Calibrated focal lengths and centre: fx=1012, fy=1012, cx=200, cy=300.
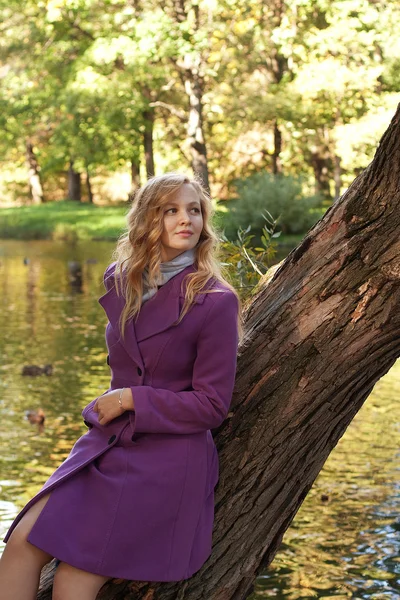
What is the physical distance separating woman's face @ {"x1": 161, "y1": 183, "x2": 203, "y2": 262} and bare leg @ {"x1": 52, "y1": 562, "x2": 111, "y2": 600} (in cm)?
95

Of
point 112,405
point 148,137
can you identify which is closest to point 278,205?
point 148,137

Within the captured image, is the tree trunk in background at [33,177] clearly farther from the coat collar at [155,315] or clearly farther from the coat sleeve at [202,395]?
the coat sleeve at [202,395]

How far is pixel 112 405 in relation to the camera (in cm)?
285

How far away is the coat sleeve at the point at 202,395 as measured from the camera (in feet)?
9.09

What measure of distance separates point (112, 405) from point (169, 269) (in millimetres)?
451

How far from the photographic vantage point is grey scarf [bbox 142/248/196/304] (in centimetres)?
300

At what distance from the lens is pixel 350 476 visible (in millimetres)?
6867

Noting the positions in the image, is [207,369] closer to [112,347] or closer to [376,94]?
[112,347]

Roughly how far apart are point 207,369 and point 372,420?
19.3ft

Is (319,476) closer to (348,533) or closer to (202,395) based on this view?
(348,533)

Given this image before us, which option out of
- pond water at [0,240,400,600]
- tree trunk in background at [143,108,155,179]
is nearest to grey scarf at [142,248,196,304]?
pond water at [0,240,400,600]

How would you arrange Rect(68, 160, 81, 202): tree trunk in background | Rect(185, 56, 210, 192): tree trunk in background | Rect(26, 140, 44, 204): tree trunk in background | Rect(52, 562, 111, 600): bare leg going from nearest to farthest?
Rect(52, 562, 111, 600): bare leg, Rect(185, 56, 210, 192): tree trunk in background, Rect(68, 160, 81, 202): tree trunk in background, Rect(26, 140, 44, 204): tree trunk in background

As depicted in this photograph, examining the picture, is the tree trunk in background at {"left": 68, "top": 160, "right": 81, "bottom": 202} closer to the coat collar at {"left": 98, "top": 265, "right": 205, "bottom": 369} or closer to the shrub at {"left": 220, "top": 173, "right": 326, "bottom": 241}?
the shrub at {"left": 220, "top": 173, "right": 326, "bottom": 241}

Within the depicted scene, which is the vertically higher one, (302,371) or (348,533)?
(302,371)
